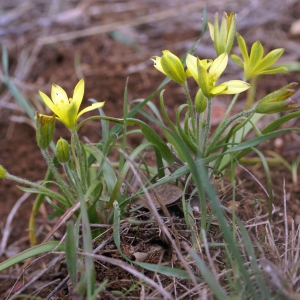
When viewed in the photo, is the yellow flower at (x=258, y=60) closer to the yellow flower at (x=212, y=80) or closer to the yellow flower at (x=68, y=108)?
the yellow flower at (x=212, y=80)

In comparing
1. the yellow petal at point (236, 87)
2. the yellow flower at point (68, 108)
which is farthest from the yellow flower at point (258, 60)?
the yellow flower at point (68, 108)

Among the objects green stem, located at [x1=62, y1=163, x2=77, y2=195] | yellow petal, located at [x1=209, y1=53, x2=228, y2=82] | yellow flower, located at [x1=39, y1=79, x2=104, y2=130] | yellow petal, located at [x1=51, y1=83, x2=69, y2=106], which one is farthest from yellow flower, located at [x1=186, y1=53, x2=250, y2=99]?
green stem, located at [x1=62, y1=163, x2=77, y2=195]

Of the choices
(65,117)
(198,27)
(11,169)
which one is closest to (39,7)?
(198,27)

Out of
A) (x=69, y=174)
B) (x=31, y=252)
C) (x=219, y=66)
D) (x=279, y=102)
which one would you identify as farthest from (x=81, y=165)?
(x=279, y=102)

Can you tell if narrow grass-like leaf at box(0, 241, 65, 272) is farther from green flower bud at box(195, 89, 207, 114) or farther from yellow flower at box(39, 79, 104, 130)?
green flower bud at box(195, 89, 207, 114)

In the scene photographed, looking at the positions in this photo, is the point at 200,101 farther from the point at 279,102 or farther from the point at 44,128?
the point at 44,128

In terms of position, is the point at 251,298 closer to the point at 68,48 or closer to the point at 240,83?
the point at 240,83
